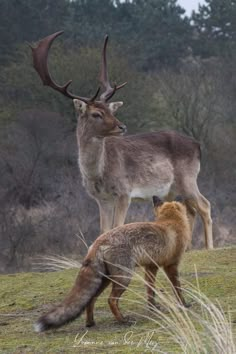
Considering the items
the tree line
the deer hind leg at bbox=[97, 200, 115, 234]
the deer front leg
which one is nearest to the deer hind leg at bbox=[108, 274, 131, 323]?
the deer front leg

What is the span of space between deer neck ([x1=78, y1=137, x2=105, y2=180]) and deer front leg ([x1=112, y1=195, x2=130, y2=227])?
0.44m

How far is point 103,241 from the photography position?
24.1 feet

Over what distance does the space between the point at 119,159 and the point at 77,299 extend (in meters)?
6.88

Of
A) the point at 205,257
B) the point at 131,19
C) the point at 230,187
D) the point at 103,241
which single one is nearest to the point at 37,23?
the point at 131,19

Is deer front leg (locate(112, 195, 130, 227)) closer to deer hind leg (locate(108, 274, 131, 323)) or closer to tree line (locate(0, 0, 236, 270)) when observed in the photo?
deer hind leg (locate(108, 274, 131, 323))

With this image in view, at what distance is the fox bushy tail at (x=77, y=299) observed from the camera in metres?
6.94

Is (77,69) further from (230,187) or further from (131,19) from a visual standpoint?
(131,19)

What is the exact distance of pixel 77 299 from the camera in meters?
7.08

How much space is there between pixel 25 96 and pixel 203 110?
8.19 m

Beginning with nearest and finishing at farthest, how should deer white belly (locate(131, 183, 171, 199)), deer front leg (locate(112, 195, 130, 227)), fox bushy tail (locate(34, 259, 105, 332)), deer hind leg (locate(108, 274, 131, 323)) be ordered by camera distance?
fox bushy tail (locate(34, 259, 105, 332))
deer hind leg (locate(108, 274, 131, 323))
deer front leg (locate(112, 195, 130, 227))
deer white belly (locate(131, 183, 171, 199))

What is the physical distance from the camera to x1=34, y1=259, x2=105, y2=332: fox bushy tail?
273 inches

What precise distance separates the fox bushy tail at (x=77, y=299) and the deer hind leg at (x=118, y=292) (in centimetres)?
13

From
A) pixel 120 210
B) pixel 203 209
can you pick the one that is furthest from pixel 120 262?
pixel 203 209

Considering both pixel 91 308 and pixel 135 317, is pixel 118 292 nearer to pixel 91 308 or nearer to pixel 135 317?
pixel 91 308
